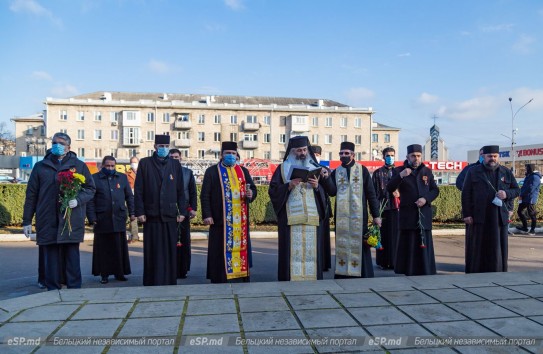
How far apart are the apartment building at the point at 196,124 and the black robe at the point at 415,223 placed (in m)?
56.7

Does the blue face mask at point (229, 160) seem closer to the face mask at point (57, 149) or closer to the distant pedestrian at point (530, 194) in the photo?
the face mask at point (57, 149)

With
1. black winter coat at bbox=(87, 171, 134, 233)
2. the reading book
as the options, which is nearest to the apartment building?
black winter coat at bbox=(87, 171, 134, 233)

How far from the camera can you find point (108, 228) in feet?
23.1

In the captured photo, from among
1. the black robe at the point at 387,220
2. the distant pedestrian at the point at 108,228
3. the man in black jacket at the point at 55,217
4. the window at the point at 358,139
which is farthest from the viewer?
the window at the point at 358,139

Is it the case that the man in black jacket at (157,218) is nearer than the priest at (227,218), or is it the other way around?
the man in black jacket at (157,218)

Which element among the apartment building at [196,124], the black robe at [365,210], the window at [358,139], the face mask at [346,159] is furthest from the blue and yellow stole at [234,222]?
the window at [358,139]

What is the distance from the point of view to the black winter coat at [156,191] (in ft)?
19.9

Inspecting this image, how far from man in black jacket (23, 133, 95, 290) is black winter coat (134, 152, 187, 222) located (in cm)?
70

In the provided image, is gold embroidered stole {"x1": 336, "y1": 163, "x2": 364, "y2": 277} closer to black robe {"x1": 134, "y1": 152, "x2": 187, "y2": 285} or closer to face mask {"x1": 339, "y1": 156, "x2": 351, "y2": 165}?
face mask {"x1": 339, "y1": 156, "x2": 351, "y2": 165}

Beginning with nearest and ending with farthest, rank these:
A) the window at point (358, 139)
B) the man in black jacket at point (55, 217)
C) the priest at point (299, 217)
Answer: the man in black jacket at point (55, 217) < the priest at point (299, 217) < the window at point (358, 139)

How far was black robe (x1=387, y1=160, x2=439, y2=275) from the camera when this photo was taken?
6.64m

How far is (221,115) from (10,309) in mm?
63399

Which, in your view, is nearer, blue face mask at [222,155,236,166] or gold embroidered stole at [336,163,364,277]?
gold embroidered stole at [336,163,364,277]

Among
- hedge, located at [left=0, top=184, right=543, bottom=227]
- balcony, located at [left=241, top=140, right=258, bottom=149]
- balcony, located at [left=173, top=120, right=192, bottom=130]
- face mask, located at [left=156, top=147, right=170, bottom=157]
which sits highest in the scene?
balcony, located at [left=173, top=120, right=192, bottom=130]
